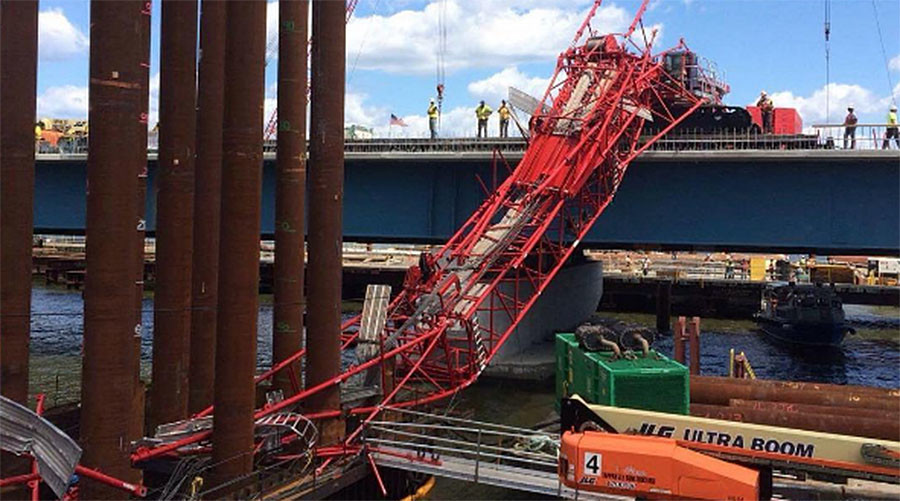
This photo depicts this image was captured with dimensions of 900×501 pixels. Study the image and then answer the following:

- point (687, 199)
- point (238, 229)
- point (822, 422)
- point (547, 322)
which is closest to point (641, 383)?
point (822, 422)

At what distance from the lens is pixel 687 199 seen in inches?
1259

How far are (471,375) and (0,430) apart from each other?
15569 mm

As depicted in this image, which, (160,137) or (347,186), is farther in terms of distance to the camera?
(347,186)

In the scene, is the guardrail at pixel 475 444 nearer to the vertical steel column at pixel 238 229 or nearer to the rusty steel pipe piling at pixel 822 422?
the vertical steel column at pixel 238 229

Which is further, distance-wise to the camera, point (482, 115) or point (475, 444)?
point (482, 115)

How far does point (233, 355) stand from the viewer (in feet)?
42.1

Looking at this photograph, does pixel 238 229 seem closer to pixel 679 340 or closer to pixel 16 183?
Answer: pixel 16 183

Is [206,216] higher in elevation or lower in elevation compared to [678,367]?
higher

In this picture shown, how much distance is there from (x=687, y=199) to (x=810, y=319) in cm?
1710

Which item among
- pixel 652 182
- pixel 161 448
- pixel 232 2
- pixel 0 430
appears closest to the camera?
pixel 0 430

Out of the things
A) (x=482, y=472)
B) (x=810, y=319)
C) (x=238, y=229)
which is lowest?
(x=482, y=472)

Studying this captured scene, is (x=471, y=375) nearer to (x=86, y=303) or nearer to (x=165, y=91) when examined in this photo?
(x=165, y=91)

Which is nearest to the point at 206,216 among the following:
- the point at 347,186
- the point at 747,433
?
the point at 747,433

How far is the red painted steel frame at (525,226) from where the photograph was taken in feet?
76.2
